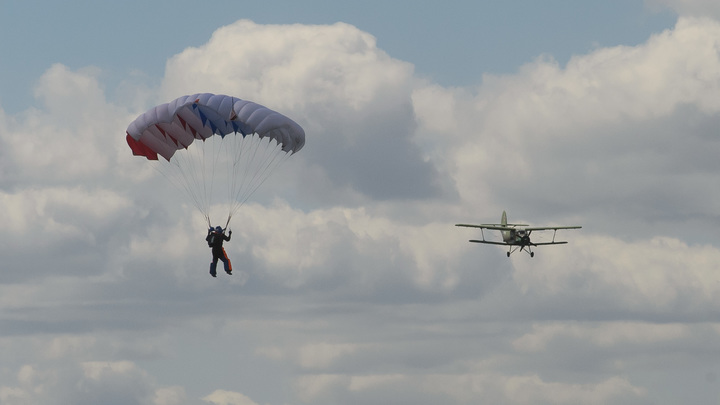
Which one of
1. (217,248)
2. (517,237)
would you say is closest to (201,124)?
(217,248)

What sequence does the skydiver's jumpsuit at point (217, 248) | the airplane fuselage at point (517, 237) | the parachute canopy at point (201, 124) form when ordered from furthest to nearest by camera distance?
the airplane fuselage at point (517, 237), the parachute canopy at point (201, 124), the skydiver's jumpsuit at point (217, 248)

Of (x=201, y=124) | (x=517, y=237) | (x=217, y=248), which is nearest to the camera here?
(x=217, y=248)

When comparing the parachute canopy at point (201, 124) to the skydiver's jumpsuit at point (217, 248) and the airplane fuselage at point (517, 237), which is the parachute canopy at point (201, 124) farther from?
the airplane fuselage at point (517, 237)

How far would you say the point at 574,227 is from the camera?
376 ft

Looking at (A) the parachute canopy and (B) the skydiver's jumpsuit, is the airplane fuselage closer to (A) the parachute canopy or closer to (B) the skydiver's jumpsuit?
(A) the parachute canopy

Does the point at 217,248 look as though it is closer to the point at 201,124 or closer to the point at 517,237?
the point at 201,124

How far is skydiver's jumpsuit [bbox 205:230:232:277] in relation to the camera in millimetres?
72750

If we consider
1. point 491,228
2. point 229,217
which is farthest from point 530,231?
point 229,217

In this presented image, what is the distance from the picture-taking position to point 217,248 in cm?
7325

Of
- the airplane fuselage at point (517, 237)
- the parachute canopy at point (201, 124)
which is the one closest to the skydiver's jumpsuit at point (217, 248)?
the parachute canopy at point (201, 124)

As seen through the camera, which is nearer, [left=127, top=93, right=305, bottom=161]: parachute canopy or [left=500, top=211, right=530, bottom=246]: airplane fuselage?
[left=127, top=93, right=305, bottom=161]: parachute canopy

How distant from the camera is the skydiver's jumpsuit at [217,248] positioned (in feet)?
239

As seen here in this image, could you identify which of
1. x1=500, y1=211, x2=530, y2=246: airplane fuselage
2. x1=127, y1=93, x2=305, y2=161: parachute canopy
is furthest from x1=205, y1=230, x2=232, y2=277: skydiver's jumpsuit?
x1=500, y1=211, x2=530, y2=246: airplane fuselage

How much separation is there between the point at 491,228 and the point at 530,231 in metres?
3.66
